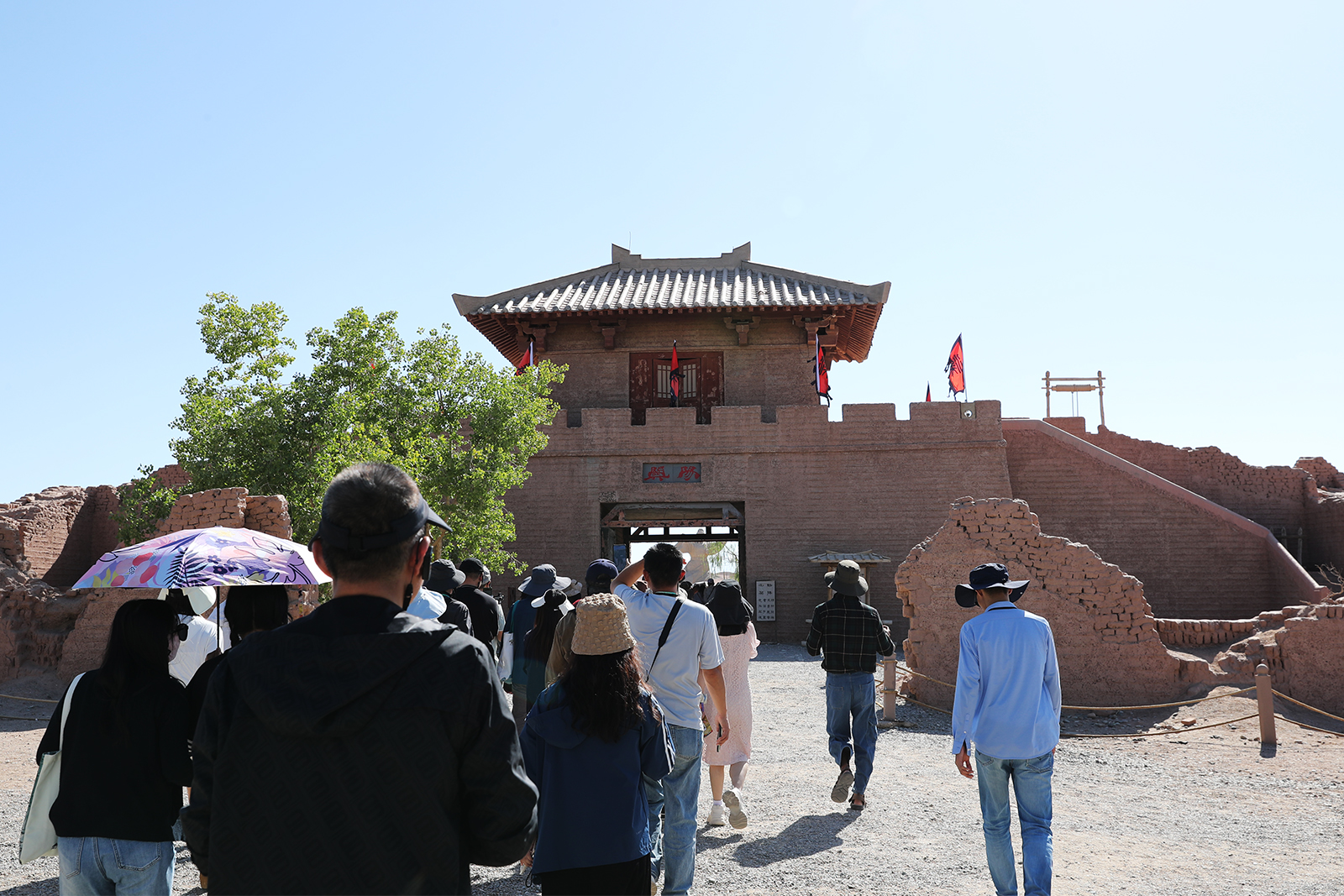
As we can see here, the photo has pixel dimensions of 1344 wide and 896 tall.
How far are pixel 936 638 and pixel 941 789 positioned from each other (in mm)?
4589

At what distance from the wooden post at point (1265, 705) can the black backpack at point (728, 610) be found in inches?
245

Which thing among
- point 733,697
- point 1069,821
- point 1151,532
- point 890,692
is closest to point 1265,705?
point 890,692

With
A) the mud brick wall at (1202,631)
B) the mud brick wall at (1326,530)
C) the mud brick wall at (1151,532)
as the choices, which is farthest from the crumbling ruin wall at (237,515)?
the mud brick wall at (1326,530)

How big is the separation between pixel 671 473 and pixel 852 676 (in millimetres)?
13556

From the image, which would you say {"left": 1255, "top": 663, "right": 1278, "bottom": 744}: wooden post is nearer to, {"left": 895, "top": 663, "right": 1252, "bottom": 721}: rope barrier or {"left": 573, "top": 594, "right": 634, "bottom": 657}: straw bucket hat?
{"left": 895, "top": 663, "right": 1252, "bottom": 721}: rope barrier

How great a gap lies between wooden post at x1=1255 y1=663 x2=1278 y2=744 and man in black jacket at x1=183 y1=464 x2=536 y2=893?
994cm

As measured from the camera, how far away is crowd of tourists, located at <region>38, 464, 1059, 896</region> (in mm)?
1922

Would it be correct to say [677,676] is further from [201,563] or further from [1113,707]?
[1113,707]

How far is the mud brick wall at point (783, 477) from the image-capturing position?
20.0 m

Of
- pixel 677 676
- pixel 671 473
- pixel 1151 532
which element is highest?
pixel 671 473

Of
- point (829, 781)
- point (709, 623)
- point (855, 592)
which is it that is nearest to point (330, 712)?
point (709, 623)

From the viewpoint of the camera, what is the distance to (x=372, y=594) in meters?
2.07

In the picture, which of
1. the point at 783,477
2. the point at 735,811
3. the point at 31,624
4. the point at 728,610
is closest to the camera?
the point at 735,811

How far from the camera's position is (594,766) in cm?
317
